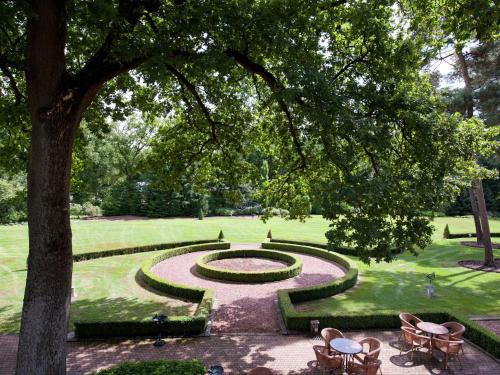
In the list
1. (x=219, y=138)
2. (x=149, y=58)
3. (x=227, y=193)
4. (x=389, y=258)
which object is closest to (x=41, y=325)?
(x=149, y=58)

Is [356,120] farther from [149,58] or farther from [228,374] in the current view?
[228,374]

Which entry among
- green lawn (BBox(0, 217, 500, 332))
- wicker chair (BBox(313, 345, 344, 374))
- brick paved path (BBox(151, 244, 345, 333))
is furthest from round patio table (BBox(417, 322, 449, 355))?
brick paved path (BBox(151, 244, 345, 333))

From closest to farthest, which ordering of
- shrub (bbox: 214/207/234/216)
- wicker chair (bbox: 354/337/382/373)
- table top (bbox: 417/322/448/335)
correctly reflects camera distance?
wicker chair (bbox: 354/337/382/373) → table top (bbox: 417/322/448/335) → shrub (bbox: 214/207/234/216)

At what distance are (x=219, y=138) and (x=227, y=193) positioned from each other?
124 inches

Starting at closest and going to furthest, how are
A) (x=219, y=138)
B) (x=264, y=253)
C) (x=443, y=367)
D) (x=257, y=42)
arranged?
(x=257, y=42), (x=443, y=367), (x=219, y=138), (x=264, y=253)

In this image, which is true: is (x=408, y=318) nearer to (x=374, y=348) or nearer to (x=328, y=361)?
(x=374, y=348)

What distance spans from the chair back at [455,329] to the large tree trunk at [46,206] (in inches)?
408

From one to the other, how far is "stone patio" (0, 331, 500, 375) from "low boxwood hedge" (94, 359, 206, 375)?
1.43 m

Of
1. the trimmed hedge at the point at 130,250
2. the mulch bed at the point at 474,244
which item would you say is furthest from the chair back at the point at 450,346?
the mulch bed at the point at 474,244

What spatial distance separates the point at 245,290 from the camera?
16703 mm

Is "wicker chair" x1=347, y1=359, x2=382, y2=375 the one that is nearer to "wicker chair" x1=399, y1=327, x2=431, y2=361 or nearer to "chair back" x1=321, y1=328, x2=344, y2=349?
"chair back" x1=321, y1=328, x2=344, y2=349

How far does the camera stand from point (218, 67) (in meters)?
7.90

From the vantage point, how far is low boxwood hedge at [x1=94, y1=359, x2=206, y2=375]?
784cm

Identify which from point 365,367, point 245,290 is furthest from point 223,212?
point 365,367
